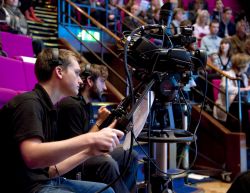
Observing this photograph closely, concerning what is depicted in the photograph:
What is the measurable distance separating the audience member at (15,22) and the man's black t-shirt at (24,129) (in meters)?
2.92

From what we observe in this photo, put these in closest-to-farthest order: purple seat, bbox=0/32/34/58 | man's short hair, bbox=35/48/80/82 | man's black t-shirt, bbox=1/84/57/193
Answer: man's black t-shirt, bbox=1/84/57/193, man's short hair, bbox=35/48/80/82, purple seat, bbox=0/32/34/58

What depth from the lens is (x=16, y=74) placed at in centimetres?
304

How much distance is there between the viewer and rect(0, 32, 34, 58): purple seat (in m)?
3.89

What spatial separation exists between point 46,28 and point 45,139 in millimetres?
4576

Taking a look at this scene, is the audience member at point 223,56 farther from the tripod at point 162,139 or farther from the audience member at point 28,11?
the tripod at point 162,139

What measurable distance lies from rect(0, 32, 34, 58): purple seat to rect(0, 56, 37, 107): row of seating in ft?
2.31

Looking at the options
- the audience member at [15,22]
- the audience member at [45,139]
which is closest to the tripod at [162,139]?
the audience member at [45,139]

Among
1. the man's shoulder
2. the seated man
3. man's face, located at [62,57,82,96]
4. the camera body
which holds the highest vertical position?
the camera body

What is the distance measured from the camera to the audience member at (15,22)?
4301 mm

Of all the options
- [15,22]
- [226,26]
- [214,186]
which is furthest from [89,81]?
[226,26]

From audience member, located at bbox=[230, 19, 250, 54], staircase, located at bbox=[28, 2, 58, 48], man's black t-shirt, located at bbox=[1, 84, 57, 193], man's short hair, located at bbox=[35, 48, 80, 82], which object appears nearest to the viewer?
man's black t-shirt, located at bbox=[1, 84, 57, 193]

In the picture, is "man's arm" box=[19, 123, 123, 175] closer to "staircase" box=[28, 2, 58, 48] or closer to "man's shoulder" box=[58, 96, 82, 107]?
"man's shoulder" box=[58, 96, 82, 107]

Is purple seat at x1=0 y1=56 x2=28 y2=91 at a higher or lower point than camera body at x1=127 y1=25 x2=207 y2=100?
lower

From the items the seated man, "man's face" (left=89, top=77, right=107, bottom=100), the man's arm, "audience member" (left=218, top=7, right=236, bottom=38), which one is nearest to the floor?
the seated man
